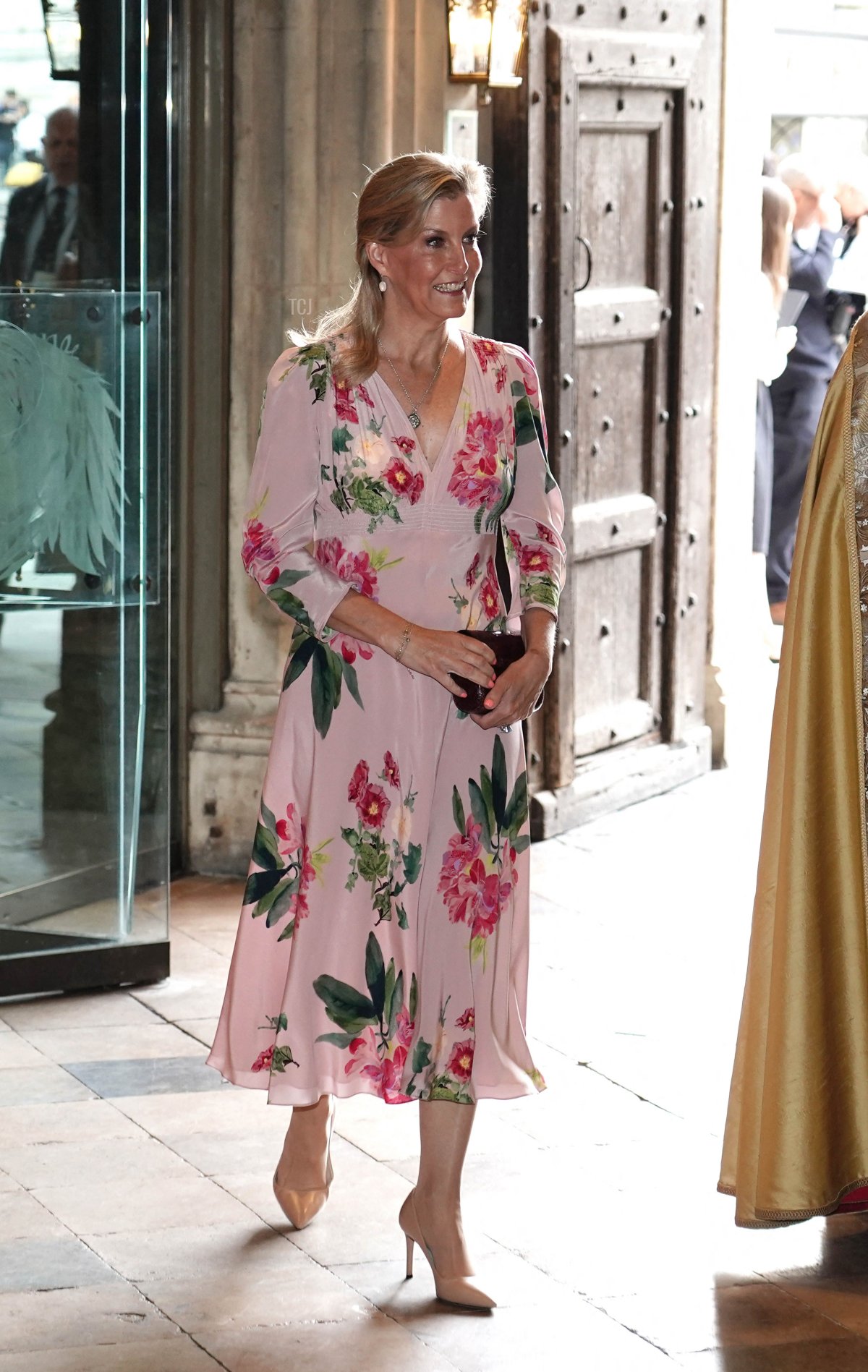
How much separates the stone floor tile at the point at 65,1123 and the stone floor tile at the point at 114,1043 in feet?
0.87

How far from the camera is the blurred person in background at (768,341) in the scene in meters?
8.52

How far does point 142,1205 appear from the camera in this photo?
3494mm

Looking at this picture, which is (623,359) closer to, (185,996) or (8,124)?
(8,124)

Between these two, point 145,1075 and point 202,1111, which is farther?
point 145,1075

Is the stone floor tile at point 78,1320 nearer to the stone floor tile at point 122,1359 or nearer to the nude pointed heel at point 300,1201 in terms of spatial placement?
the stone floor tile at point 122,1359

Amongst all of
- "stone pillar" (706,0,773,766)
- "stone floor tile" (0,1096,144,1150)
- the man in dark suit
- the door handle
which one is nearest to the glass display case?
the man in dark suit

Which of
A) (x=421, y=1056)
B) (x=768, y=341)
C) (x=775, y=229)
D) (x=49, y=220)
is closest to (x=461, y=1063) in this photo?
(x=421, y=1056)

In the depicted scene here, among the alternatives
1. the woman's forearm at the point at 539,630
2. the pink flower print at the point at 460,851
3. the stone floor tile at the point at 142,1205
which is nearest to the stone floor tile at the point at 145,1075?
the stone floor tile at the point at 142,1205

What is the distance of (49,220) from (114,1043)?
6.08 ft

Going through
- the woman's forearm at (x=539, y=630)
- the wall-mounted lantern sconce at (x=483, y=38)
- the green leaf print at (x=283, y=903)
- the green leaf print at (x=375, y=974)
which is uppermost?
the wall-mounted lantern sconce at (x=483, y=38)

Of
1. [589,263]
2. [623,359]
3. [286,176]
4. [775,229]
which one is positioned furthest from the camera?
[775,229]

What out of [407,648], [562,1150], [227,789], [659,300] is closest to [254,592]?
[227,789]

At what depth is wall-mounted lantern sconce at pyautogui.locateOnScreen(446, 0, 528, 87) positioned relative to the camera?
218 inches

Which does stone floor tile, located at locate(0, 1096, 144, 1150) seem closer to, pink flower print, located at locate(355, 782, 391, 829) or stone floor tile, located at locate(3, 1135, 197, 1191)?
stone floor tile, located at locate(3, 1135, 197, 1191)
